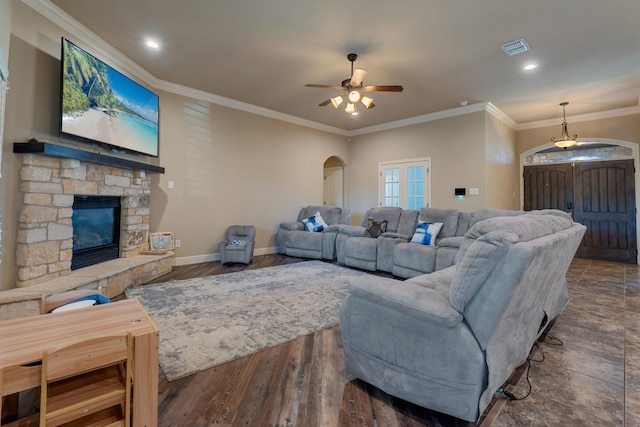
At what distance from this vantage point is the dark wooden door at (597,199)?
5727mm

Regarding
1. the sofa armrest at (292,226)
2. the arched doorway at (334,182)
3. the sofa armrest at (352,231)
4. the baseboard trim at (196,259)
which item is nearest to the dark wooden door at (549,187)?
the arched doorway at (334,182)

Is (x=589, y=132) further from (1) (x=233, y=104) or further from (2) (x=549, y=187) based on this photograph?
(1) (x=233, y=104)

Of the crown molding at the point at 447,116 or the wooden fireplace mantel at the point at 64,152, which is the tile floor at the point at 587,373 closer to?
the crown molding at the point at 447,116

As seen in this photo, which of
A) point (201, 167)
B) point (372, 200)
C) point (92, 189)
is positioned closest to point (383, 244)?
point (372, 200)

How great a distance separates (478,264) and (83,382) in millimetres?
1731

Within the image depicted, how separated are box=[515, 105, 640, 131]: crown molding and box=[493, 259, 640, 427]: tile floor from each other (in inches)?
166

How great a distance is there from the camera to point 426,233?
4379 millimetres

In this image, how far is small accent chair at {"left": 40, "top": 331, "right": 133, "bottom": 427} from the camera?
100 centimetres

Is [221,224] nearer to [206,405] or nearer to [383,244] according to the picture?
[383,244]

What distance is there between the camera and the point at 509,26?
3.13m

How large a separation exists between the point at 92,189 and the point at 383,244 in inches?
153

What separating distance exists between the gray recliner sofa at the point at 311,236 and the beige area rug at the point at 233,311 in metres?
1.02

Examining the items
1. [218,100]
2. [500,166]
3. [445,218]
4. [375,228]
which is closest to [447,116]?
[500,166]

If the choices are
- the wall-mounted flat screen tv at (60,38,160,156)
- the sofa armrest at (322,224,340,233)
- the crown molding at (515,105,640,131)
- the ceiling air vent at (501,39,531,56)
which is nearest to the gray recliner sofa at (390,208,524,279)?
the sofa armrest at (322,224,340,233)
